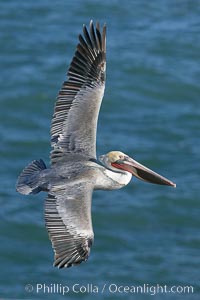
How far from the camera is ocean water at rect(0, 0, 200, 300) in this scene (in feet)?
61.0

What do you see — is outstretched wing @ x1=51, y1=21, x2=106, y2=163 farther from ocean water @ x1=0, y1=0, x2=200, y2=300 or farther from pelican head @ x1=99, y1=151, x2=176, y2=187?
ocean water @ x1=0, y1=0, x2=200, y2=300

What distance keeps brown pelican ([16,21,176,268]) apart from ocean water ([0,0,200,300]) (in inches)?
263

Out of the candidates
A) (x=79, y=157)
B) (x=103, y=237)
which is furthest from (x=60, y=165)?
(x=103, y=237)

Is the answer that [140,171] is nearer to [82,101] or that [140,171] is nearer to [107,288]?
[82,101]

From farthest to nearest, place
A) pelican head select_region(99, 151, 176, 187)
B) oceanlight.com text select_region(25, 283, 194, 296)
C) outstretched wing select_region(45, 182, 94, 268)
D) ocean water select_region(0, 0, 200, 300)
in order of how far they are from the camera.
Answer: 1. ocean water select_region(0, 0, 200, 300)
2. oceanlight.com text select_region(25, 283, 194, 296)
3. pelican head select_region(99, 151, 176, 187)
4. outstretched wing select_region(45, 182, 94, 268)

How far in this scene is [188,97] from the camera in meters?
23.2

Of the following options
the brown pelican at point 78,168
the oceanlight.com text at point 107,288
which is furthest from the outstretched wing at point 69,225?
the oceanlight.com text at point 107,288

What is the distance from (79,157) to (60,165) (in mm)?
241

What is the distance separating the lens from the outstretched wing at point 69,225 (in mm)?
10477

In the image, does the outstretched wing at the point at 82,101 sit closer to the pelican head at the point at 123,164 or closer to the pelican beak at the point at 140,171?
the pelican head at the point at 123,164

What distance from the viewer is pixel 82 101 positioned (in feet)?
39.2

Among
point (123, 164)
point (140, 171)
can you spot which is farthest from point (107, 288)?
point (123, 164)

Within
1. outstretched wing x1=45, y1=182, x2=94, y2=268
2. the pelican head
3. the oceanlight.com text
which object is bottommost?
the oceanlight.com text

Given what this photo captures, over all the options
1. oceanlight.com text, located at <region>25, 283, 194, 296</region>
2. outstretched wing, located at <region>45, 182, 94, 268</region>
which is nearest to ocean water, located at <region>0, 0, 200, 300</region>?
oceanlight.com text, located at <region>25, 283, 194, 296</region>
